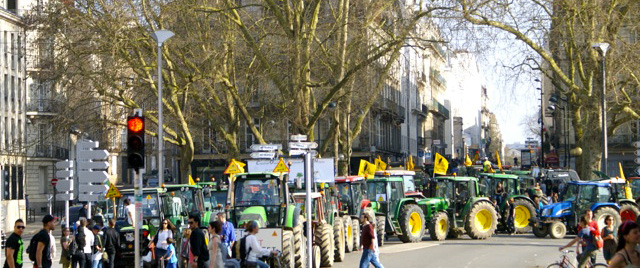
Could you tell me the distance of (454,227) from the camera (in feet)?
125

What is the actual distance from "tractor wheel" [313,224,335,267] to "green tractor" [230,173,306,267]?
3.00 feet

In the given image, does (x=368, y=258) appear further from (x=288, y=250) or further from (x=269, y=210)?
(x=269, y=210)

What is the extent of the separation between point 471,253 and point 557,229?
765cm

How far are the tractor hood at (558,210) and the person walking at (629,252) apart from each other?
2560 cm

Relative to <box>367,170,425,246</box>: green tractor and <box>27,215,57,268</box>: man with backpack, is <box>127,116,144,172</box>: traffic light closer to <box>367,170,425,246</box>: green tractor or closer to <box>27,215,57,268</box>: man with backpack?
<box>27,215,57,268</box>: man with backpack

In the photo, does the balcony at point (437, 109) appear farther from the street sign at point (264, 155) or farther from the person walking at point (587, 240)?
the person walking at point (587, 240)

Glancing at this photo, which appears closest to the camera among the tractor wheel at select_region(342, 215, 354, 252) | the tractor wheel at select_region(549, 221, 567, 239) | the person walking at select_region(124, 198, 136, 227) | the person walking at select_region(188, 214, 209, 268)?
the person walking at select_region(188, 214, 209, 268)

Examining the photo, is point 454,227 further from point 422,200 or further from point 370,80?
point 370,80

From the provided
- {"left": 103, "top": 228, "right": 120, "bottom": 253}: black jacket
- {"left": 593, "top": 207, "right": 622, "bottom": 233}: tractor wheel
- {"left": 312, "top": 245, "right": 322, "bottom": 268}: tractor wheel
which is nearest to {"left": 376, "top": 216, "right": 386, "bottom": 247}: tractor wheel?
{"left": 593, "top": 207, "right": 622, "bottom": 233}: tractor wheel

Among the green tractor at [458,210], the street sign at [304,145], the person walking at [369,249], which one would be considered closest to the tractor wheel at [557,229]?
the green tractor at [458,210]

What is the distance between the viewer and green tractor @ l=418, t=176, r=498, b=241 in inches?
1443

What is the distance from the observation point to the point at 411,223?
118ft

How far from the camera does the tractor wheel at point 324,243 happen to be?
1057 inches

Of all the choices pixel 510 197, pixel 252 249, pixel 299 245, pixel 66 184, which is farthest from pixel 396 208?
pixel 252 249
